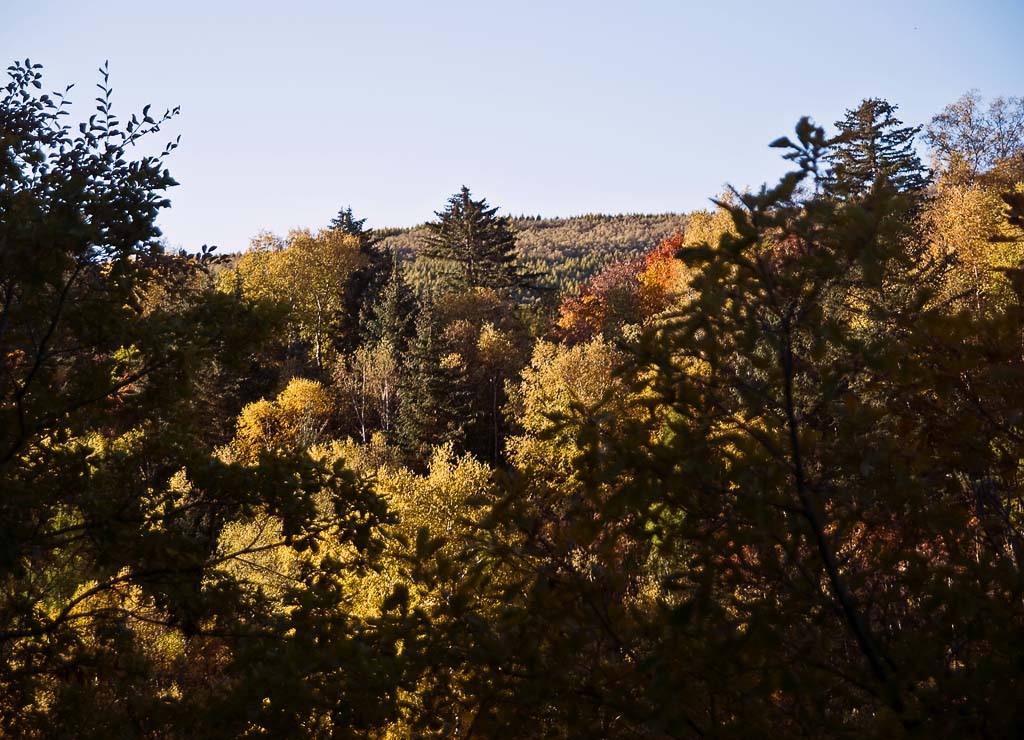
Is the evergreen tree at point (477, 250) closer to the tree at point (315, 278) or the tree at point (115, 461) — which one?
the tree at point (315, 278)

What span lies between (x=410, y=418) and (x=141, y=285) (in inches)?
1335

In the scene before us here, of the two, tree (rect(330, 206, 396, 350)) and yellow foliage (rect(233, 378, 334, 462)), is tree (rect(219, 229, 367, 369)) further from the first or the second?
yellow foliage (rect(233, 378, 334, 462))

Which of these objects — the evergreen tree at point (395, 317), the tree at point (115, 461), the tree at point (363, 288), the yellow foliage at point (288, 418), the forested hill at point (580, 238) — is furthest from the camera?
the forested hill at point (580, 238)

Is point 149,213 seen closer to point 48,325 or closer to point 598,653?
point 48,325

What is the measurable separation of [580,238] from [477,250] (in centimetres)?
8580

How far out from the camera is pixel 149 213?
18.9 ft

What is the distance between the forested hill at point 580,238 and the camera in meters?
116

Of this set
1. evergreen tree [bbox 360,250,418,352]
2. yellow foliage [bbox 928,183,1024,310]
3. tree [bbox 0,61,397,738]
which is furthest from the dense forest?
evergreen tree [bbox 360,250,418,352]

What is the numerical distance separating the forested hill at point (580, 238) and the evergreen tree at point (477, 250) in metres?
43.0

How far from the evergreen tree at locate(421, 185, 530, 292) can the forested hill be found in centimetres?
4297

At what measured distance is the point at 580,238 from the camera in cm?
14188

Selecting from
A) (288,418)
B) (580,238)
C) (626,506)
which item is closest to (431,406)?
(288,418)

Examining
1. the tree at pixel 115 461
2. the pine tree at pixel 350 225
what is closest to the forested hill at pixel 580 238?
the pine tree at pixel 350 225

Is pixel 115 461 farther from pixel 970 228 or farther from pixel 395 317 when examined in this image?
pixel 395 317
